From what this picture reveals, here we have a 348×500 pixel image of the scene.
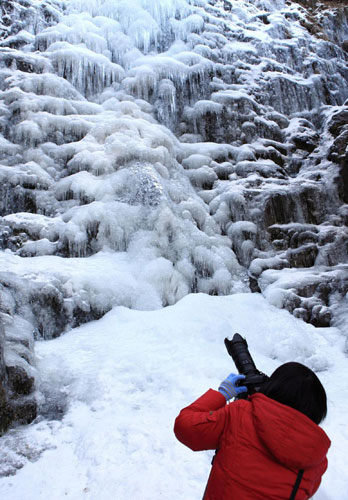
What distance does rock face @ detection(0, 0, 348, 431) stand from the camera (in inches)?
247

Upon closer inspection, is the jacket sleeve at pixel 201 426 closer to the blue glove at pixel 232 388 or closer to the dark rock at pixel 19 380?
the blue glove at pixel 232 388

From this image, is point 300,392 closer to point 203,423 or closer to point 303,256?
point 203,423

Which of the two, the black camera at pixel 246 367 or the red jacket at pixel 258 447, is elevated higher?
the black camera at pixel 246 367

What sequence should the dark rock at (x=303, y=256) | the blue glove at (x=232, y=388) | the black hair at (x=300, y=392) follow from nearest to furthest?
the black hair at (x=300, y=392), the blue glove at (x=232, y=388), the dark rock at (x=303, y=256)

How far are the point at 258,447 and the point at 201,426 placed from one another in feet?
0.69

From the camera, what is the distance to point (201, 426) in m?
1.32

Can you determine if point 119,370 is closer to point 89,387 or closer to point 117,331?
point 89,387

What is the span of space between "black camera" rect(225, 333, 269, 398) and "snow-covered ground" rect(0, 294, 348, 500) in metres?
1.46

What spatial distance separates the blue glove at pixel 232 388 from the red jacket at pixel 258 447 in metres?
0.11

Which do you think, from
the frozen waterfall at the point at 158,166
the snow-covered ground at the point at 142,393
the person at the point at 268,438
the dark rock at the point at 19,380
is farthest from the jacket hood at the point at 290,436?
the dark rock at the point at 19,380

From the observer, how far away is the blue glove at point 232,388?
1466 millimetres

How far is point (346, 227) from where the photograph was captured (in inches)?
355

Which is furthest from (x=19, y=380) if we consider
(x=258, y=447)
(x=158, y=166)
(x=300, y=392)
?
(x=158, y=166)

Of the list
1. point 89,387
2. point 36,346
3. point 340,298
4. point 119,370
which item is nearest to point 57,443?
point 89,387
